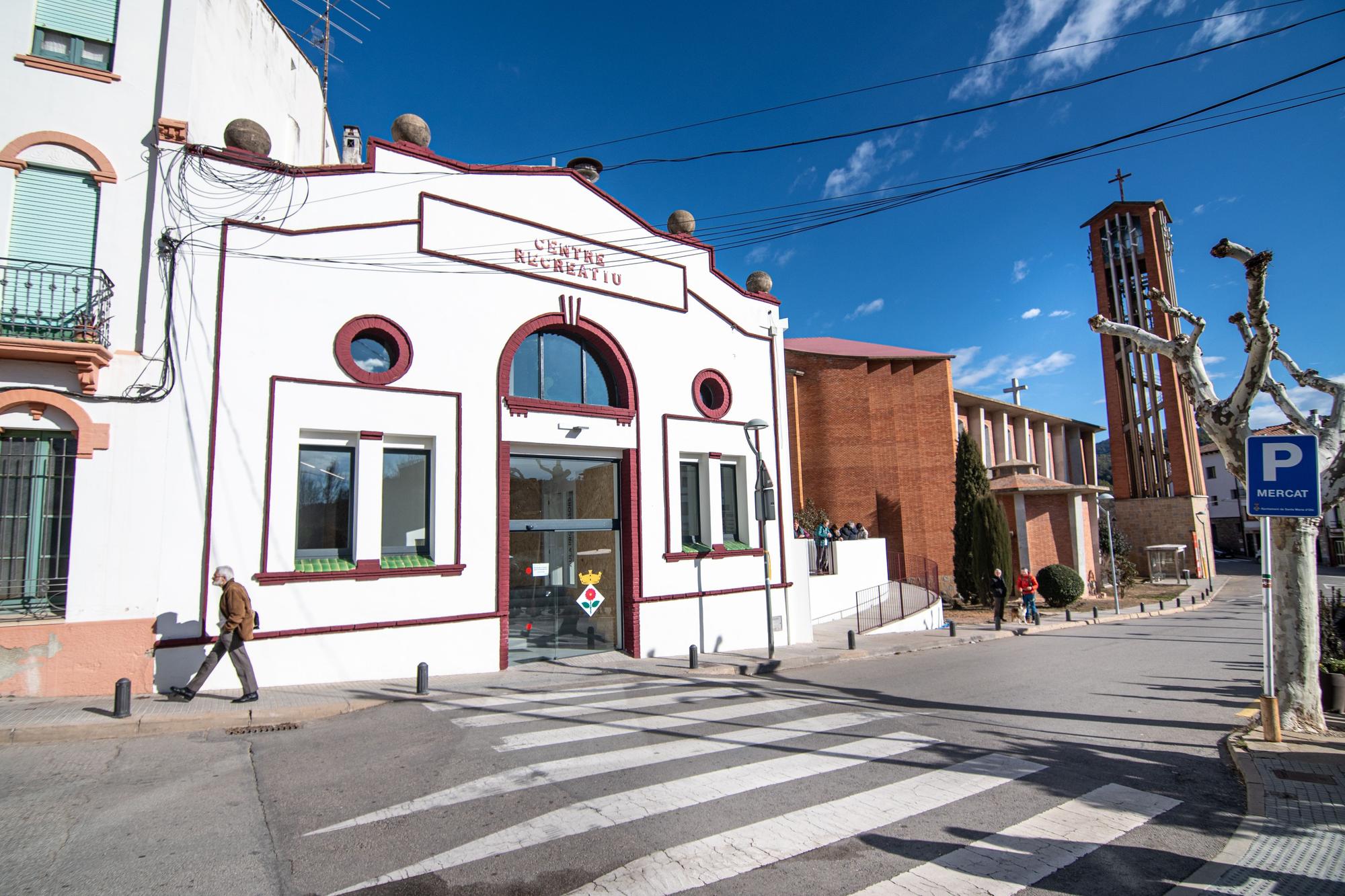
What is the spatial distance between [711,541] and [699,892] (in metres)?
11.1

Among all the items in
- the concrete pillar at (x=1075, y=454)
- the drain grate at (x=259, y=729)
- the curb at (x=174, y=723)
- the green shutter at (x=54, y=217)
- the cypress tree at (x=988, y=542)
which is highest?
the concrete pillar at (x=1075, y=454)

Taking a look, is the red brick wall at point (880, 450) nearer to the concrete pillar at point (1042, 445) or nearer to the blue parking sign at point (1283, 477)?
the concrete pillar at point (1042, 445)

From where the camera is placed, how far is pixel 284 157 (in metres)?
16.3

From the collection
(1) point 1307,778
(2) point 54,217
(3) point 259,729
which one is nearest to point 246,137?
(2) point 54,217

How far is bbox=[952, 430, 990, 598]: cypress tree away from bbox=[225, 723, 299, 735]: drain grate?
24604 mm

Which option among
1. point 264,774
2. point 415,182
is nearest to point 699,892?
point 264,774

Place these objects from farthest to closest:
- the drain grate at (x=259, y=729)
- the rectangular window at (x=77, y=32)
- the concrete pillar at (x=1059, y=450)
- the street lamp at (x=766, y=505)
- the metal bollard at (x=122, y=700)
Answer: the concrete pillar at (x=1059, y=450) < the street lamp at (x=766, y=505) < the rectangular window at (x=77, y=32) < the drain grate at (x=259, y=729) < the metal bollard at (x=122, y=700)

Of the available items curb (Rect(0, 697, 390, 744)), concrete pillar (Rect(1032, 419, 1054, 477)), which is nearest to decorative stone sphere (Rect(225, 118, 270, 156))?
Answer: curb (Rect(0, 697, 390, 744))

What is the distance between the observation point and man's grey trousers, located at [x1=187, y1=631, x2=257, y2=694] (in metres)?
9.12

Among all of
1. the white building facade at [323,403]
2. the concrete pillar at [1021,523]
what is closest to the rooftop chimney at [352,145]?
the white building facade at [323,403]

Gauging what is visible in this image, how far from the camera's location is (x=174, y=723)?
8.32 m

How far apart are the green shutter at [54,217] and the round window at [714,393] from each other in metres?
10.2

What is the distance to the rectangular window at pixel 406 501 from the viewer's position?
464 inches

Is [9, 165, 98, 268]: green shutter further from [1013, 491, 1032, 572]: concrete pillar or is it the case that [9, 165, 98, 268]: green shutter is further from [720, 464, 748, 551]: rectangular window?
[1013, 491, 1032, 572]: concrete pillar
